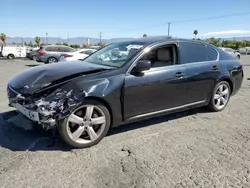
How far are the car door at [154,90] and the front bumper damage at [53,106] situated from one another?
789mm

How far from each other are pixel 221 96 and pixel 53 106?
3.63 meters

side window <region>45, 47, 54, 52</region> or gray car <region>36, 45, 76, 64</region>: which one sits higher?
side window <region>45, 47, 54, 52</region>

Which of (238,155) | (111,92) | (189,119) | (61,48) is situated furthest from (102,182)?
(61,48)

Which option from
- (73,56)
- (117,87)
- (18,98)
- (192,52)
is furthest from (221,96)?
(73,56)

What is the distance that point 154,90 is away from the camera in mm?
3912

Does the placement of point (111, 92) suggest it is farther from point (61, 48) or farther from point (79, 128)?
point (61, 48)

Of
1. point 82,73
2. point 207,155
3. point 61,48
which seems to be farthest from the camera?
point 61,48

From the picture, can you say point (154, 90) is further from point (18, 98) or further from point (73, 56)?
point (73, 56)

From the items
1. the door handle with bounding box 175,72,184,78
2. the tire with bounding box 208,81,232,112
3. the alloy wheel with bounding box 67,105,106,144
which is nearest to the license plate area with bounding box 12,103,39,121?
the alloy wheel with bounding box 67,105,106,144

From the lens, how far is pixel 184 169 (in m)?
2.92

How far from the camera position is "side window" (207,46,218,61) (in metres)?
4.91

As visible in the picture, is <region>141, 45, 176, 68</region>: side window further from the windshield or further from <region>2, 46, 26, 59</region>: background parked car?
<region>2, 46, 26, 59</region>: background parked car

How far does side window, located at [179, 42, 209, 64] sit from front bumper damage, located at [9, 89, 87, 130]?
6.95ft

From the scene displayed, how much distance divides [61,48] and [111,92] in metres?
15.3
